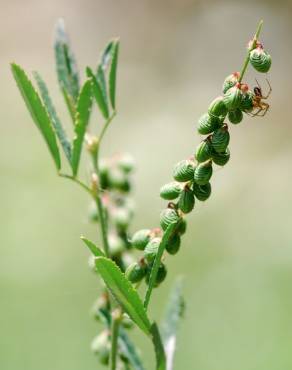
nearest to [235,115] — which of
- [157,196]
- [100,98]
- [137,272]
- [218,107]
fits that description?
[218,107]

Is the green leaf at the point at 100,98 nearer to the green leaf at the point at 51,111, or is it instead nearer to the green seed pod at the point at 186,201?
the green leaf at the point at 51,111

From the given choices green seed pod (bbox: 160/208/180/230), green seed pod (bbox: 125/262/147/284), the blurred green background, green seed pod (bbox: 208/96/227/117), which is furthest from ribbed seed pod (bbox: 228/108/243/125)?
the blurred green background

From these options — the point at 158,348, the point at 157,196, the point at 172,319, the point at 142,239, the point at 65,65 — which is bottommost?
the point at 157,196

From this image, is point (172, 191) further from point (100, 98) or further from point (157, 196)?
point (157, 196)

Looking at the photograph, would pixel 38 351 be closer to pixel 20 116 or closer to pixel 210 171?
pixel 210 171

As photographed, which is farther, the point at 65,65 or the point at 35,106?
the point at 65,65
